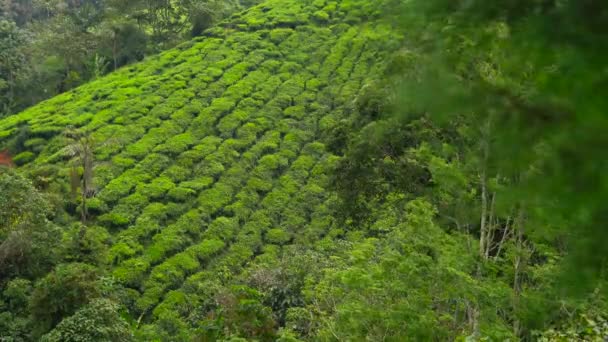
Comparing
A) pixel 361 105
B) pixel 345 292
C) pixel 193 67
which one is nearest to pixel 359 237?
pixel 361 105

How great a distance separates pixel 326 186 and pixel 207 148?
678 centimetres

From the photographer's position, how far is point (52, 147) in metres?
19.1

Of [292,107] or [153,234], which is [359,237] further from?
[292,107]

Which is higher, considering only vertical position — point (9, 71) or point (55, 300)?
point (55, 300)

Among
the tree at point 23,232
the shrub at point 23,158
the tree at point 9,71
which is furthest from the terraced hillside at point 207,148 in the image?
the tree at point 9,71

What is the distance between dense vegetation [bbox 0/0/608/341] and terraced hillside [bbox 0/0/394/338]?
0.26 feet

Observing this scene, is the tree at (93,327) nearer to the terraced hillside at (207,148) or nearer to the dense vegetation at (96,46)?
the terraced hillside at (207,148)

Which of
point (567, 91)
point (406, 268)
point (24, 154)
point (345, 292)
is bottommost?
point (24, 154)

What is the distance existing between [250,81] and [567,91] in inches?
864

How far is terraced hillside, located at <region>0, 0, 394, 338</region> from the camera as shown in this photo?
14.1 metres

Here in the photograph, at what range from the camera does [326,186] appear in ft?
43.0

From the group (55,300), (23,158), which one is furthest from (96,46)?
(55,300)

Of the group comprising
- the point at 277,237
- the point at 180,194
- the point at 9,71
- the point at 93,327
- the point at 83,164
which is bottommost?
the point at 9,71

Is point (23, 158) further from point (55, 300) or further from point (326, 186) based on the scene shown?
point (326, 186)
